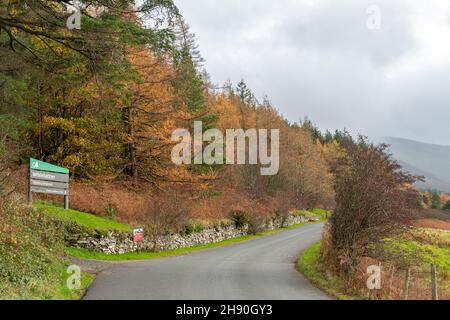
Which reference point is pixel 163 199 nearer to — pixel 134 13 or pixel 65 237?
pixel 65 237

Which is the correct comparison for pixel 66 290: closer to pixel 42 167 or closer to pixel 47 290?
pixel 47 290

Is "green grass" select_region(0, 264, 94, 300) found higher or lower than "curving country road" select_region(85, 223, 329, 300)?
higher

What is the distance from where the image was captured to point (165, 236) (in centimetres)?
2691

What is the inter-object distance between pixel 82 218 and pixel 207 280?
9807 mm

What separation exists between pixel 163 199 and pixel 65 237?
8585mm

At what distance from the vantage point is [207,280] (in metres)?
15.2

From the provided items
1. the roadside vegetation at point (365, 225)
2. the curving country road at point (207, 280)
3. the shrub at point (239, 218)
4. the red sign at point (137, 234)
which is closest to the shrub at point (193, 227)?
the red sign at point (137, 234)

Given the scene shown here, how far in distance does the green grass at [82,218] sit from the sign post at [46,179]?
2.13 feet

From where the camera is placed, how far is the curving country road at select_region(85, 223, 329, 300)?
12523 mm

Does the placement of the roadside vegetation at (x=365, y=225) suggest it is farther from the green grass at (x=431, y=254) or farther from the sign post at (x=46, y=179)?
the sign post at (x=46, y=179)

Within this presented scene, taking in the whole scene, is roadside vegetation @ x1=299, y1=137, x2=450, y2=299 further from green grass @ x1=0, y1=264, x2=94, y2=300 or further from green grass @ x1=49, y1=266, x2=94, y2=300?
green grass @ x1=0, y1=264, x2=94, y2=300

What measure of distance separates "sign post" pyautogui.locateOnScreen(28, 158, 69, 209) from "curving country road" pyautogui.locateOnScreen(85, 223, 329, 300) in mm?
5179

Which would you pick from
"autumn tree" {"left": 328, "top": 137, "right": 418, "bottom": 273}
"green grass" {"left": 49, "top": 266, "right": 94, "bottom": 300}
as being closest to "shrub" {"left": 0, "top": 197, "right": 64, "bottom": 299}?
"green grass" {"left": 49, "top": 266, "right": 94, "bottom": 300}

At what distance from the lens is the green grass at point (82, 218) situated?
69.5 ft
